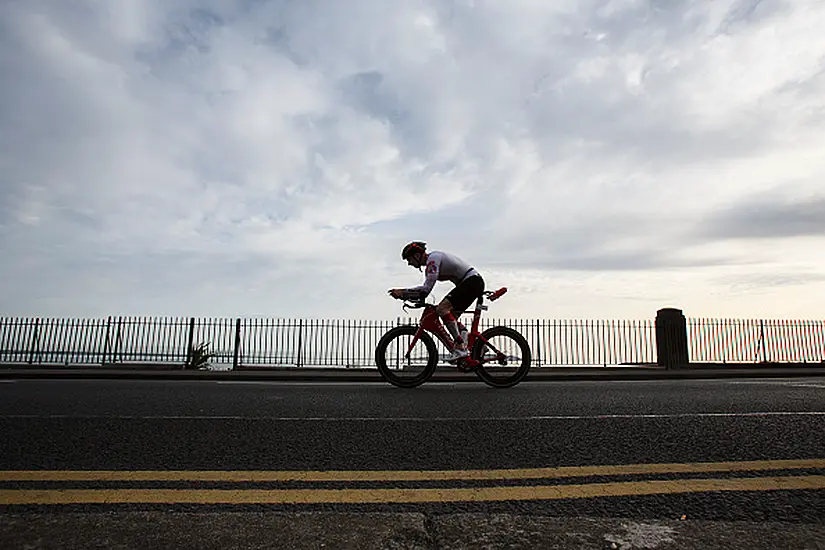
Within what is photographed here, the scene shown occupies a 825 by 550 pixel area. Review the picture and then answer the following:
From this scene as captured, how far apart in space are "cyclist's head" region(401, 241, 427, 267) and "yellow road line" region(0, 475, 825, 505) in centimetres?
546

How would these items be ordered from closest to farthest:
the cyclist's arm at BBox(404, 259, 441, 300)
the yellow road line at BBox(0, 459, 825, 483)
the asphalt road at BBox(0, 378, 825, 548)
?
the asphalt road at BBox(0, 378, 825, 548) → the yellow road line at BBox(0, 459, 825, 483) → the cyclist's arm at BBox(404, 259, 441, 300)

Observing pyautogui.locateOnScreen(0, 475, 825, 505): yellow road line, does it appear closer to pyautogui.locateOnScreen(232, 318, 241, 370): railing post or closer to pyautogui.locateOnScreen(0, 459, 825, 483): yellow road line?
pyautogui.locateOnScreen(0, 459, 825, 483): yellow road line

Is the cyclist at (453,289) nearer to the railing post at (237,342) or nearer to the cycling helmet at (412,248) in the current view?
the cycling helmet at (412,248)

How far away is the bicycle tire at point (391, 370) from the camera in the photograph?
26.9 feet

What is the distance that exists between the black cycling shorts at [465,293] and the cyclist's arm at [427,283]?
348 millimetres

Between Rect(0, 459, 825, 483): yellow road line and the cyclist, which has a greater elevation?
the cyclist

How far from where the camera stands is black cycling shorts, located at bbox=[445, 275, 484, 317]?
8.23 metres

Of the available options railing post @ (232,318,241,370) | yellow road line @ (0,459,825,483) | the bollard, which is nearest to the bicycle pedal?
yellow road line @ (0,459,825,483)

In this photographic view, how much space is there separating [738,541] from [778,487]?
35.5 inches

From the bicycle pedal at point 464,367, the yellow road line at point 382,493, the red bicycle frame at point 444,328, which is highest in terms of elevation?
the red bicycle frame at point 444,328

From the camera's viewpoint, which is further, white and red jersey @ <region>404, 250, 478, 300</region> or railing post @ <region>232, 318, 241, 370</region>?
railing post @ <region>232, 318, 241, 370</region>

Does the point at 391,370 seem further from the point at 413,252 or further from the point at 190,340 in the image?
the point at 190,340

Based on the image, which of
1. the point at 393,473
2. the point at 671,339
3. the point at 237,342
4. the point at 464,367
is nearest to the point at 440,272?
the point at 464,367

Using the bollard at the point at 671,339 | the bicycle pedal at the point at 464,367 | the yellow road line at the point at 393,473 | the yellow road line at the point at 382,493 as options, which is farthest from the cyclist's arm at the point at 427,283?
the bollard at the point at 671,339
